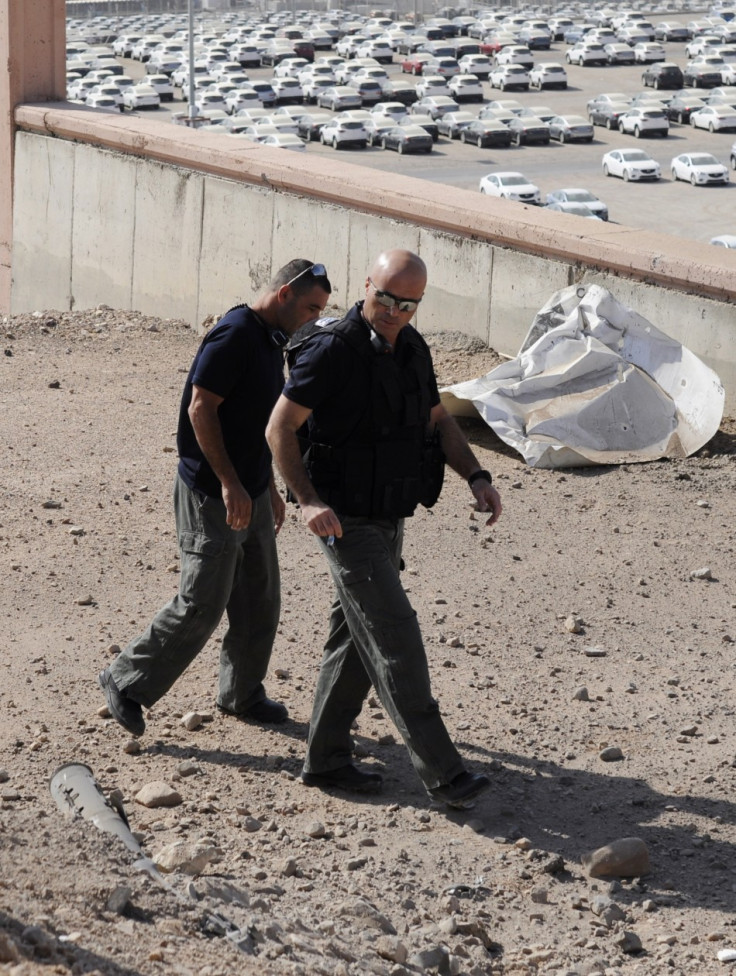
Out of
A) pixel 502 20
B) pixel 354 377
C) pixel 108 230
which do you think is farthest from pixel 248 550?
pixel 502 20

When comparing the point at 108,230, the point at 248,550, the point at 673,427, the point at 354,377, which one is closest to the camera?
the point at 354,377

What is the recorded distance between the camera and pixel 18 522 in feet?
23.1

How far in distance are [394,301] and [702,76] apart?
59880 mm

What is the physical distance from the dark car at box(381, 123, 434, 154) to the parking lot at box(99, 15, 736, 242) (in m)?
0.36

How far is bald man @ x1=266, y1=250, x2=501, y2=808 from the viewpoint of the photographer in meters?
4.17

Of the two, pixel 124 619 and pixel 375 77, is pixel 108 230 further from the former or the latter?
pixel 375 77

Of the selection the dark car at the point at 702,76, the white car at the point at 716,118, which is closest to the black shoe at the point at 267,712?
the white car at the point at 716,118

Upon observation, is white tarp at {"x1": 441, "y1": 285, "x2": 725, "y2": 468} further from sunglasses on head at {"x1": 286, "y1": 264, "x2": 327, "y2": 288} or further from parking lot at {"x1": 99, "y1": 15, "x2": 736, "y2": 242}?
parking lot at {"x1": 99, "y1": 15, "x2": 736, "y2": 242}

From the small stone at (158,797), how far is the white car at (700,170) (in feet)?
126

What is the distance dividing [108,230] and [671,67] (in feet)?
169

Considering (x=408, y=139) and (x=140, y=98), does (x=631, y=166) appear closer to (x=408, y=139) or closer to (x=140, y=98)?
(x=408, y=139)

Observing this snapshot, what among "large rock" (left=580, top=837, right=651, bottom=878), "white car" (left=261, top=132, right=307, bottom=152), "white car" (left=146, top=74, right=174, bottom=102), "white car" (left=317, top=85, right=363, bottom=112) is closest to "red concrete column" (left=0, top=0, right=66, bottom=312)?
"large rock" (left=580, top=837, right=651, bottom=878)

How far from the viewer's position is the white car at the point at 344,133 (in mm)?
48031

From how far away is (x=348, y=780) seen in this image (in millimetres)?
4574
